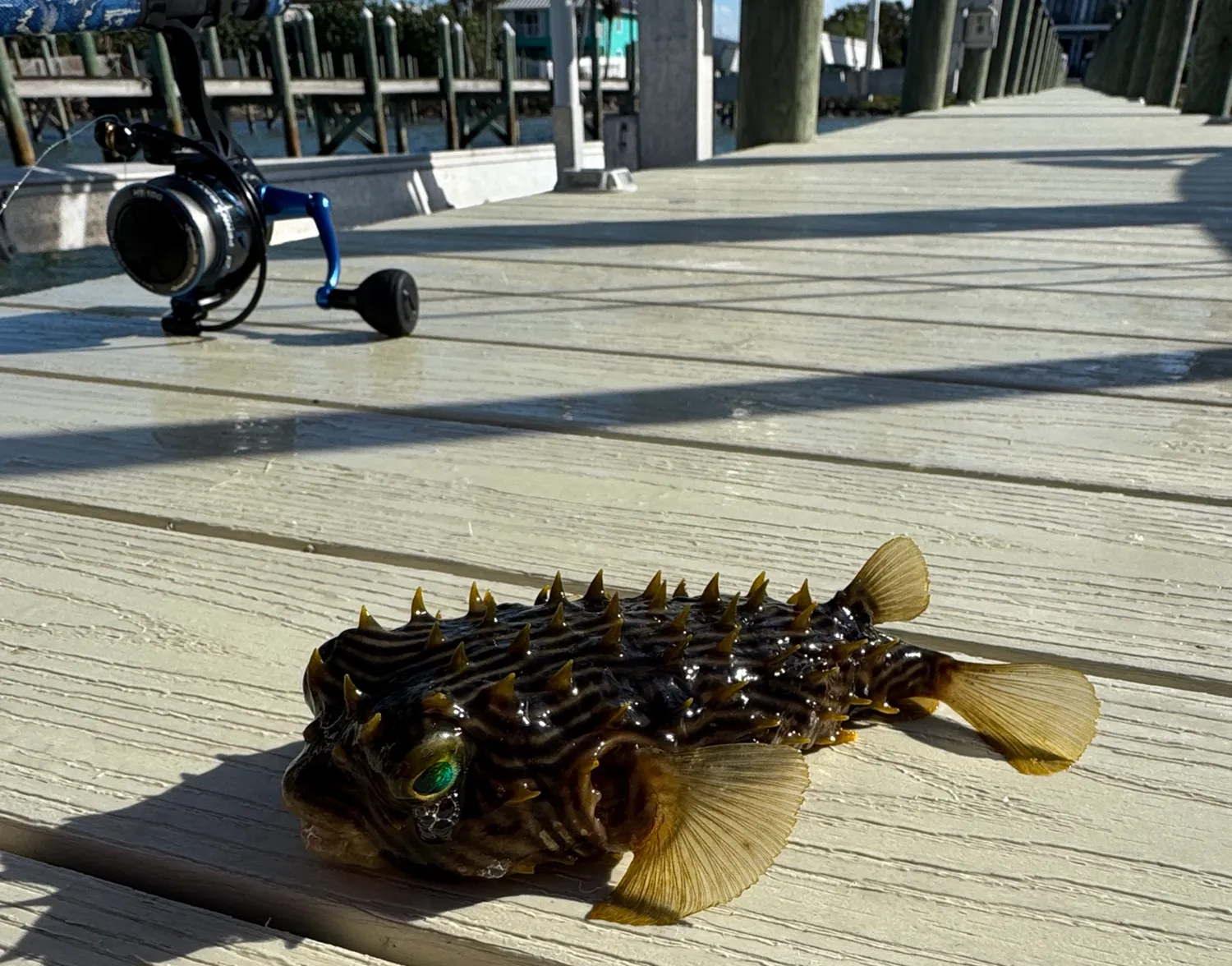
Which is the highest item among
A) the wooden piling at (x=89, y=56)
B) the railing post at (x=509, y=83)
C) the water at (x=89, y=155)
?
the wooden piling at (x=89, y=56)

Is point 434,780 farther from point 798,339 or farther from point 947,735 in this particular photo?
point 798,339

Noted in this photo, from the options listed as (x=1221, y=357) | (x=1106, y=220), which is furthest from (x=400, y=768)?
(x=1106, y=220)

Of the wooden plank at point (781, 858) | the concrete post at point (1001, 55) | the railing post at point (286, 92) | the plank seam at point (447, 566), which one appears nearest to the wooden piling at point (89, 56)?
the railing post at point (286, 92)

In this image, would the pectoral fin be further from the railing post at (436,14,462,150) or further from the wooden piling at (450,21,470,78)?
the wooden piling at (450,21,470,78)

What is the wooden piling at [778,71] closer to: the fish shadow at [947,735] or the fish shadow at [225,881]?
the fish shadow at [947,735]

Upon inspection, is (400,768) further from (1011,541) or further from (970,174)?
(970,174)
